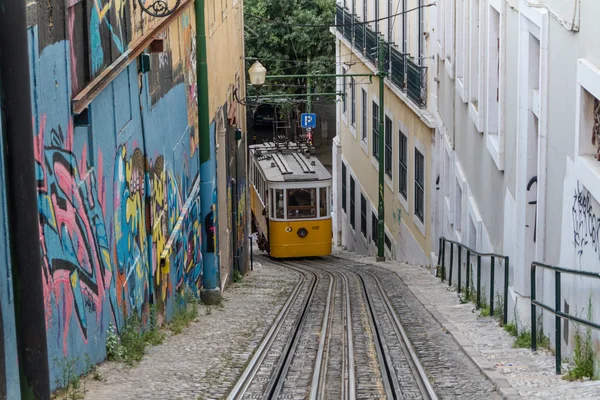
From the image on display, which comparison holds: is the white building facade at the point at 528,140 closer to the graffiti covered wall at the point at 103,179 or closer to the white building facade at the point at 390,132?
the white building facade at the point at 390,132

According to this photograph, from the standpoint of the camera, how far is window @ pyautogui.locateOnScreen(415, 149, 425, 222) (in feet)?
78.8

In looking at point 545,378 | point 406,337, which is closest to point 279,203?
point 406,337

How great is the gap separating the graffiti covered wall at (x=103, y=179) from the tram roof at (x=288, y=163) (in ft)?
46.1

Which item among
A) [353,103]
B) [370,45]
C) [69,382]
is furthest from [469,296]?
[353,103]

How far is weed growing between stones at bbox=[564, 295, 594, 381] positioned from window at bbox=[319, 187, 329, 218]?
65.4 feet

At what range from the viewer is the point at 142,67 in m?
10.8

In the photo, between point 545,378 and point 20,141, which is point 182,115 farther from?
point 20,141

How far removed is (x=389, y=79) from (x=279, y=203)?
15.3ft

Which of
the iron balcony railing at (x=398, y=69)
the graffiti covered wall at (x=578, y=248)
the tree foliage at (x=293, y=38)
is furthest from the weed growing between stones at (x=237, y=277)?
the tree foliage at (x=293, y=38)

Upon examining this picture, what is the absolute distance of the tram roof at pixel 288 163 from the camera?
27812mm

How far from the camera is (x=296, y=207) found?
1110 inches

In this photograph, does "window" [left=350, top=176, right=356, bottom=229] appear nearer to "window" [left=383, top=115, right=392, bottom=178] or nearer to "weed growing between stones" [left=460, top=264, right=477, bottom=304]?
"window" [left=383, top=115, right=392, bottom=178]

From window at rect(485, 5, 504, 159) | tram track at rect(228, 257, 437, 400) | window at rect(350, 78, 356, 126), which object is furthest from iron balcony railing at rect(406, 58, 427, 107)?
window at rect(350, 78, 356, 126)

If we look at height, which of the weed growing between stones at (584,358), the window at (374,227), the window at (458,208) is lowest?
the window at (374,227)
